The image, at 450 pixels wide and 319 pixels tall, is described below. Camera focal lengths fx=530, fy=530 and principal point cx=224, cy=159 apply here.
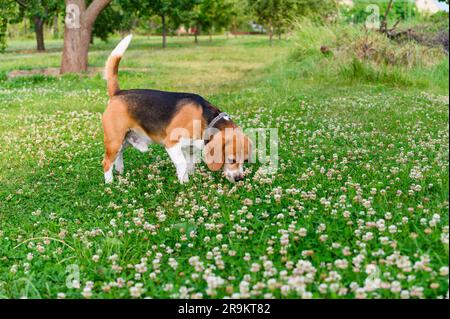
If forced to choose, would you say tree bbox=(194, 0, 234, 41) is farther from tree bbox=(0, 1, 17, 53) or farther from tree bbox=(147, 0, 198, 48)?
tree bbox=(0, 1, 17, 53)

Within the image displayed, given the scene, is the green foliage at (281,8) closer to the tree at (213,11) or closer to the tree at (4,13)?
the tree at (213,11)

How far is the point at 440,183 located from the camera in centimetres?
554

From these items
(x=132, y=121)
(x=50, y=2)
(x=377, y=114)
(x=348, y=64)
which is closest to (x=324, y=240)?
(x=132, y=121)

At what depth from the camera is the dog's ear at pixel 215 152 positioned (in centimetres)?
674

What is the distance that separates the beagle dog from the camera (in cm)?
675

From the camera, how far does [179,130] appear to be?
690cm

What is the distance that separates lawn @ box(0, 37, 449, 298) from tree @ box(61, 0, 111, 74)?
948 centimetres

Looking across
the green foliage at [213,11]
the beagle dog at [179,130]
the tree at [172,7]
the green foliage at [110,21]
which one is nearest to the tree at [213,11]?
the green foliage at [213,11]

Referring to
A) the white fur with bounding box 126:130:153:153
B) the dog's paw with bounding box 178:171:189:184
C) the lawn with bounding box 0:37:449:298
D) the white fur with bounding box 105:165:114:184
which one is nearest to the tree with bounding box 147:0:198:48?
the lawn with bounding box 0:37:449:298

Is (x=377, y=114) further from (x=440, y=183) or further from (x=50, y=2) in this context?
(x=50, y=2)

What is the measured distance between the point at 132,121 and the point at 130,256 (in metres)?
2.75

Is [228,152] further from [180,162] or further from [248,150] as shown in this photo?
[180,162]
